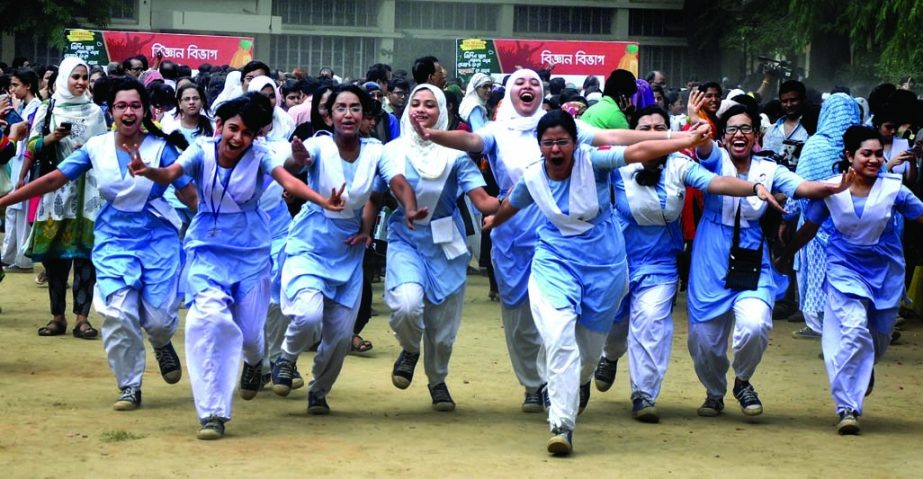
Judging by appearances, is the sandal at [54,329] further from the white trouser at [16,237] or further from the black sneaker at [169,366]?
the white trouser at [16,237]

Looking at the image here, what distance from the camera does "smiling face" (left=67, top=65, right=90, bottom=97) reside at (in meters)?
11.6

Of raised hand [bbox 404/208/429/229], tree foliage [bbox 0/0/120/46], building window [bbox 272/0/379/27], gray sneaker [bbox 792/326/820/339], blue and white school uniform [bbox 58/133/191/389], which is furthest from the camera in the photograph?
building window [bbox 272/0/379/27]

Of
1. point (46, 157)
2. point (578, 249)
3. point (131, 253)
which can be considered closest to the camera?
point (578, 249)

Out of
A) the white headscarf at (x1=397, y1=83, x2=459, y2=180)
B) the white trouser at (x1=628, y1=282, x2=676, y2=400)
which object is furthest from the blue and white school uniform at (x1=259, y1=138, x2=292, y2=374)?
the white trouser at (x1=628, y1=282, x2=676, y2=400)

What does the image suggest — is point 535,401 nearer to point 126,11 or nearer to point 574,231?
point 574,231

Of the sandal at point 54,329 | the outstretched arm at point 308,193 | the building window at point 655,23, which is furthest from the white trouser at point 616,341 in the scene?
the building window at point 655,23

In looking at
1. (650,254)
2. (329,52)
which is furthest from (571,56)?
(650,254)

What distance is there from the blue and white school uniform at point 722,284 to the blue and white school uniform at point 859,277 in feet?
1.12

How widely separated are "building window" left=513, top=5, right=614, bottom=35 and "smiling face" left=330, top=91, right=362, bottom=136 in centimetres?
3837

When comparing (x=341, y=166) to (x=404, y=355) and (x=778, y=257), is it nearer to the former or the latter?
(x=404, y=355)

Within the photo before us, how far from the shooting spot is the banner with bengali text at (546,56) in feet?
90.7

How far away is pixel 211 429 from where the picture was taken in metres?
7.97

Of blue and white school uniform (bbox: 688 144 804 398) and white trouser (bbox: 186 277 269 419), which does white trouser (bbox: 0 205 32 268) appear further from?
blue and white school uniform (bbox: 688 144 804 398)

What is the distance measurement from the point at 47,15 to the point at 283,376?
3161 cm
